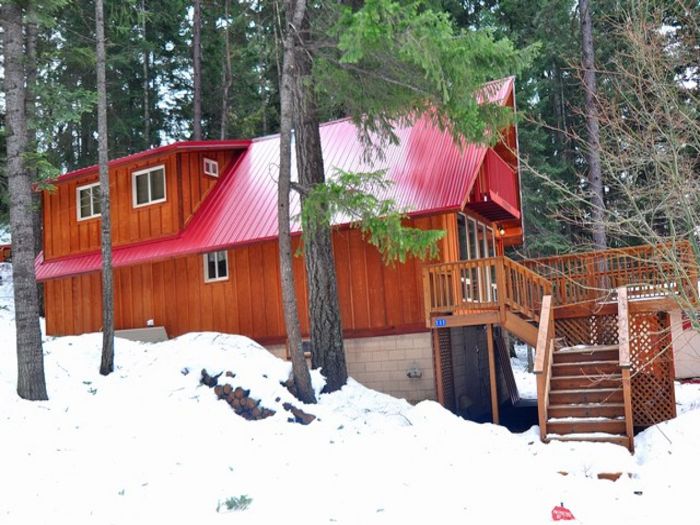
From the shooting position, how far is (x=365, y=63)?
1084 centimetres

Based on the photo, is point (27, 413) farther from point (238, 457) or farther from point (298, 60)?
point (298, 60)

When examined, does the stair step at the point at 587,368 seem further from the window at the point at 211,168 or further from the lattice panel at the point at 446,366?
the window at the point at 211,168

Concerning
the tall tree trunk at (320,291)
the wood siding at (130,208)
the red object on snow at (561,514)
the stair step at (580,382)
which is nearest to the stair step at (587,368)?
the stair step at (580,382)

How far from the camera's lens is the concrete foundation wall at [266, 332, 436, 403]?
13344 millimetres

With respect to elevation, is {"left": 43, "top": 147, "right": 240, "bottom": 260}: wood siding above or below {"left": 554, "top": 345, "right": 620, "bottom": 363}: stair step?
above

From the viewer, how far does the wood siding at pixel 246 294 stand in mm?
13820

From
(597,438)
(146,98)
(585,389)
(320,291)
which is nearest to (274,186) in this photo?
(320,291)

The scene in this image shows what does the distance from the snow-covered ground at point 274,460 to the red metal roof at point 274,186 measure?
3958 mm

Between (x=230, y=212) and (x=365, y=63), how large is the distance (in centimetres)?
612

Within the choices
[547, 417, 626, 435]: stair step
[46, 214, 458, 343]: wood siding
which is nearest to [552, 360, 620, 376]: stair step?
[547, 417, 626, 435]: stair step

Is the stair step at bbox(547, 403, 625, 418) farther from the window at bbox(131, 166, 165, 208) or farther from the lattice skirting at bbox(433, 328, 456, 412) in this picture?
the window at bbox(131, 166, 165, 208)

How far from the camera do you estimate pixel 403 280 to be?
13820 millimetres

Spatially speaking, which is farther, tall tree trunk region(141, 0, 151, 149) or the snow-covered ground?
tall tree trunk region(141, 0, 151, 149)

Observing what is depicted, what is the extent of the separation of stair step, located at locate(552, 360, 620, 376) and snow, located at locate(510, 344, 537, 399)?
6515 mm
